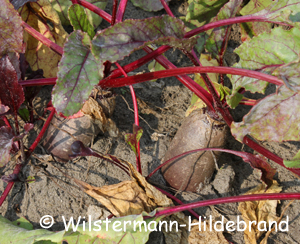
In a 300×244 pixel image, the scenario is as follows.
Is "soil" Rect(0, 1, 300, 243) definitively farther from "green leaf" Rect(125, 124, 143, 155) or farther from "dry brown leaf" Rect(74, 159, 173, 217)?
"green leaf" Rect(125, 124, 143, 155)

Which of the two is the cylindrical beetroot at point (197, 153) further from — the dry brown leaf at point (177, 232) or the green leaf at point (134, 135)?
the green leaf at point (134, 135)

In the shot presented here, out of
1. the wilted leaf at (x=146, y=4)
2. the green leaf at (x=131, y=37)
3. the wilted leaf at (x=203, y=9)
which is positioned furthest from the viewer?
the wilted leaf at (x=146, y=4)

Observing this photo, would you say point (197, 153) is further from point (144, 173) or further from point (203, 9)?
point (203, 9)

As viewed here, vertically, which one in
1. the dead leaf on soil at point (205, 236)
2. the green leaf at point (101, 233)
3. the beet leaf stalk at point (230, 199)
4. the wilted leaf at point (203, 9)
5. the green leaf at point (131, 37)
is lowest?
the dead leaf on soil at point (205, 236)

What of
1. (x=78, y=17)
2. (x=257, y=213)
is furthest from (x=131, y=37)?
(x=257, y=213)

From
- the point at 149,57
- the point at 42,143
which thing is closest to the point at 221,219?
the point at 149,57

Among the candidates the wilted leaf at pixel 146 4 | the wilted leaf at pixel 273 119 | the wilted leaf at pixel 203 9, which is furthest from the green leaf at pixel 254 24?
the wilted leaf at pixel 273 119

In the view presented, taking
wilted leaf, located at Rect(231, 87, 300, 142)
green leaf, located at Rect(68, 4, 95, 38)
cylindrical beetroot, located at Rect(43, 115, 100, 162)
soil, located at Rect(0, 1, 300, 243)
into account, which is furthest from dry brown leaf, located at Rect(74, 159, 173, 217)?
green leaf, located at Rect(68, 4, 95, 38)
